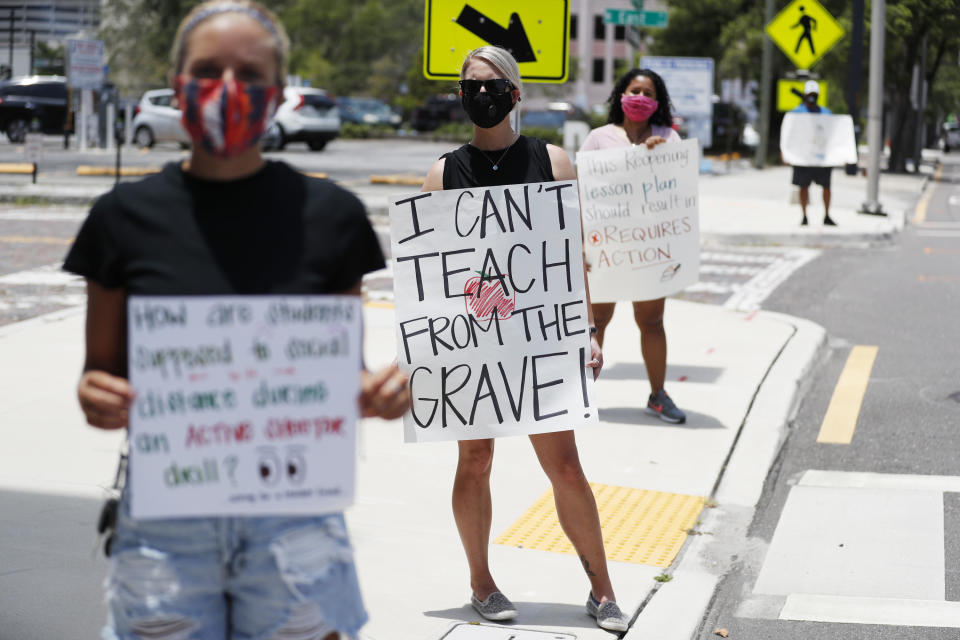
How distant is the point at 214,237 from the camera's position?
8.21ft

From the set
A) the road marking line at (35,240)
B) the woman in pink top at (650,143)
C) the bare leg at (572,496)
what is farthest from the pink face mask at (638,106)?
the road marking line at (35,240)

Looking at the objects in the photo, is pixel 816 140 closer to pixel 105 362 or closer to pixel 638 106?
pixel 638 106

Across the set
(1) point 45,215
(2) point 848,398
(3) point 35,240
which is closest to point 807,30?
(1) point 45,215

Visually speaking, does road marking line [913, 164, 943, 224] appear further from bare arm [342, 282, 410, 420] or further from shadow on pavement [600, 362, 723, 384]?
bare arm [342, 282, 410, 420]

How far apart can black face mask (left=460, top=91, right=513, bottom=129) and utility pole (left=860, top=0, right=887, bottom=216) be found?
1714 cm

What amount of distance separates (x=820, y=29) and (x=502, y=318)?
58.1 ft

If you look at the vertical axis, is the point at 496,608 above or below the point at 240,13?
below

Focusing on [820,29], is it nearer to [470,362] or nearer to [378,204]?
[378,204]

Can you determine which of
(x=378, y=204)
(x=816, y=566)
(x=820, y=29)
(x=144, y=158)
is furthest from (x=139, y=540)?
(x=144, y=158)

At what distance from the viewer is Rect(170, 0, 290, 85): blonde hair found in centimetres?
256

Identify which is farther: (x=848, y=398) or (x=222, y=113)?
(x=848, y=398)

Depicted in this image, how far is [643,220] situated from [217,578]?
5.43m

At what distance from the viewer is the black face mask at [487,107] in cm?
420

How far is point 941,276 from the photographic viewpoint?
14383mm
